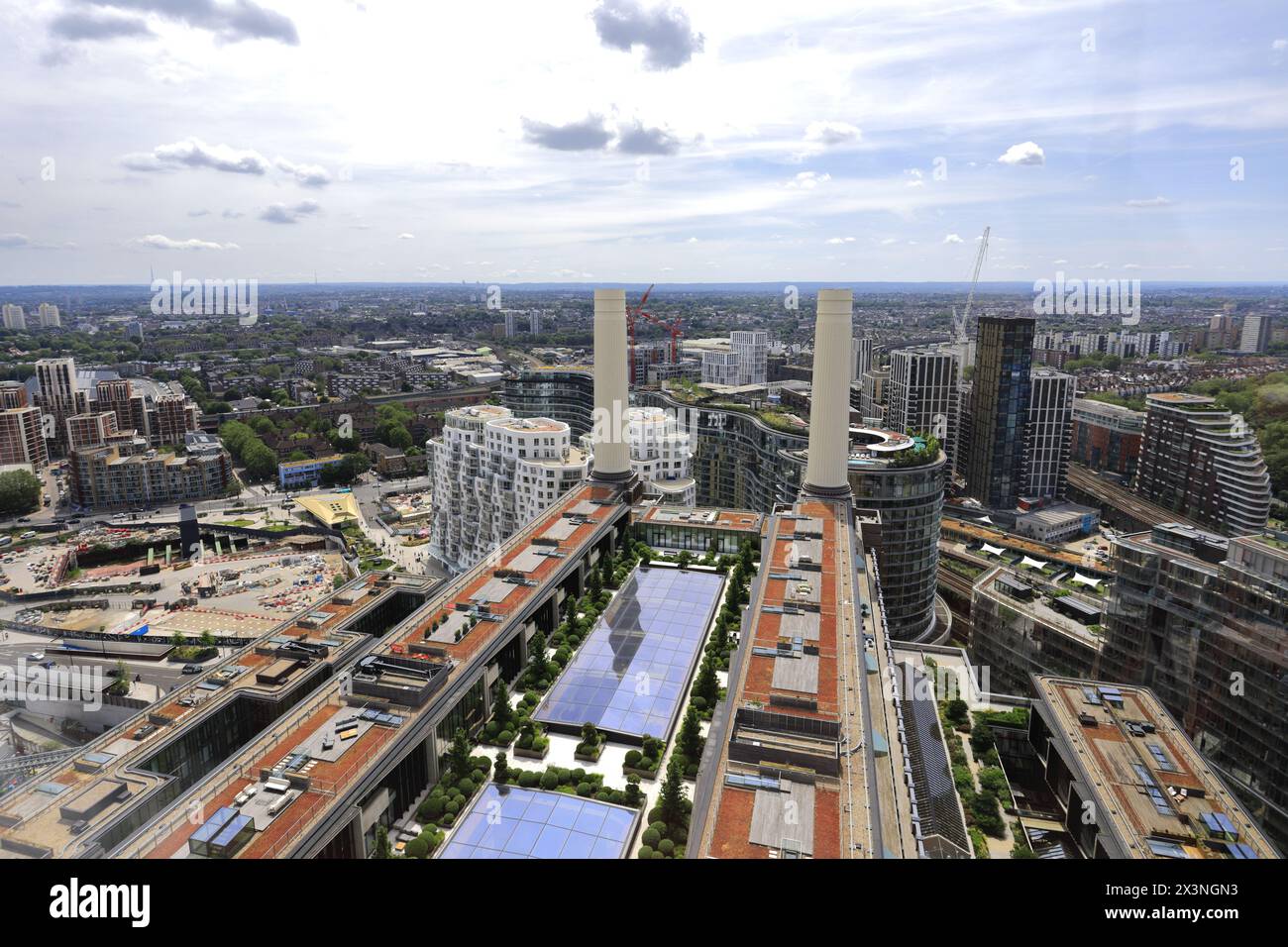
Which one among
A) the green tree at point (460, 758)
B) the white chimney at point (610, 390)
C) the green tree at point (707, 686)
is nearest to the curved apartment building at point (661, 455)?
the white chimney at point (610, 390)

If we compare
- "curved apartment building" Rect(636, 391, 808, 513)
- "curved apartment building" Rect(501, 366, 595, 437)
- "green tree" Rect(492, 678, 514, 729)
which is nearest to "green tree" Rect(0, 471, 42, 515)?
"curved apartment building" Rect(501, 366, 595, 437)

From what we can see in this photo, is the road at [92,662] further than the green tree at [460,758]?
Yes

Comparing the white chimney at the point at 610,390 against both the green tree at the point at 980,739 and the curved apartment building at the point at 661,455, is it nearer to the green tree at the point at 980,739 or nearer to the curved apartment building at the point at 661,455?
the curved apartment building at the point at 661,455

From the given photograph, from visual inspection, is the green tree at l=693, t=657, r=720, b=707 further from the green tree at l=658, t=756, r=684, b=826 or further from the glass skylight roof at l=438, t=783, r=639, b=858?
the glass skylight roof at l=438, t=783, r=639, b=858

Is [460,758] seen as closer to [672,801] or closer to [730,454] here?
[672,801]

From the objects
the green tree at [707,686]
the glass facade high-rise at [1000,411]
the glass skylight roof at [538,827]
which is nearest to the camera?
the glass skylight roof at [538,827]
